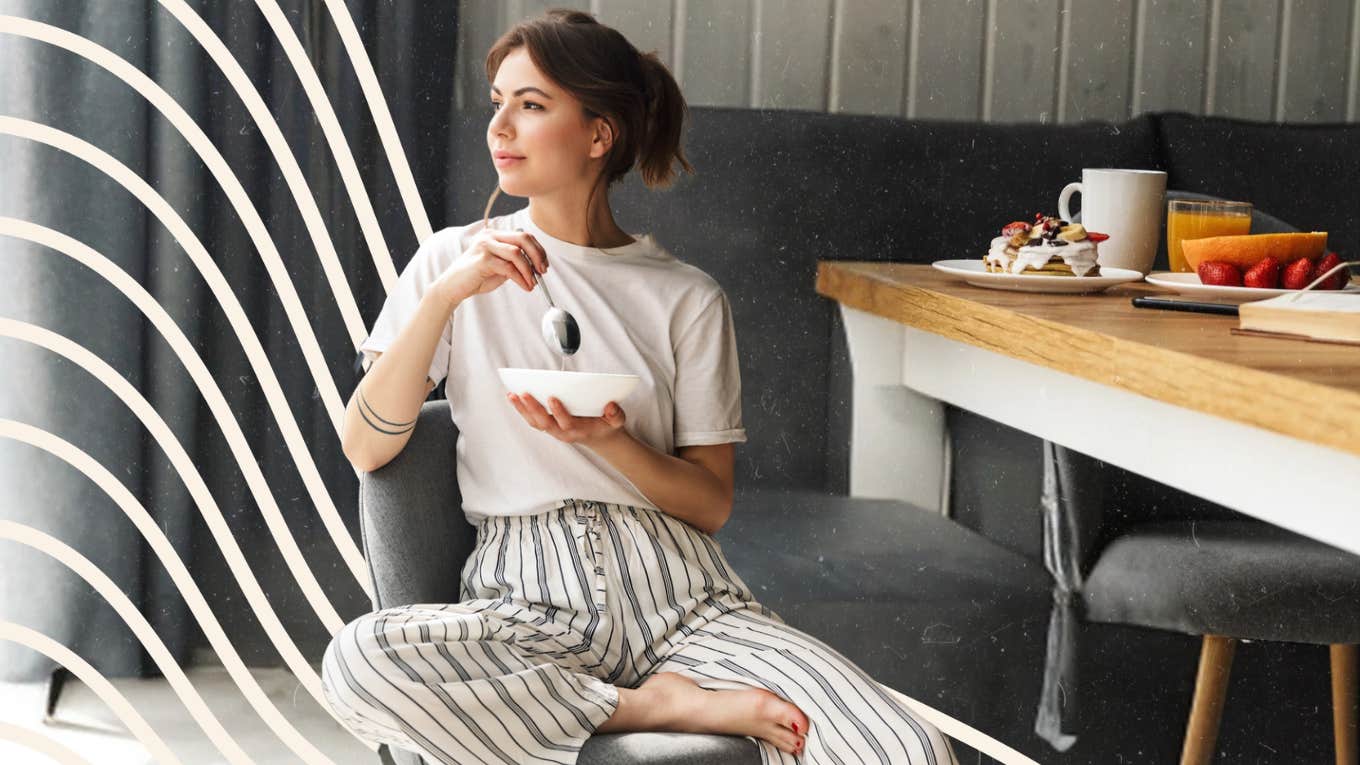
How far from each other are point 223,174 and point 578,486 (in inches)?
25.6

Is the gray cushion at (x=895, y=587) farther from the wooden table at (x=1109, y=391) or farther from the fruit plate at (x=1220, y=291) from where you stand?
the fruit plate at (x=1220, y=291)

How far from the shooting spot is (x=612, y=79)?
135 cm

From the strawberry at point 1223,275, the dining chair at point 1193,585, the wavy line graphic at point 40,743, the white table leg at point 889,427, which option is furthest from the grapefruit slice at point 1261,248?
the wavy line graphic at point 40,743

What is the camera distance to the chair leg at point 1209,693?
156cm

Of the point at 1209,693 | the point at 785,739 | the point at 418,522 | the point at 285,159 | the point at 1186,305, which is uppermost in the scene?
the point at 285,159

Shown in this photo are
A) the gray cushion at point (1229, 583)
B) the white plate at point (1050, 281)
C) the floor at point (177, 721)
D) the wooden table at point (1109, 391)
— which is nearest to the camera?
the wooden table at point (1109, 391)

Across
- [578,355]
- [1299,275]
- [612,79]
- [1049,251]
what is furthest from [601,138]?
[1299,275]

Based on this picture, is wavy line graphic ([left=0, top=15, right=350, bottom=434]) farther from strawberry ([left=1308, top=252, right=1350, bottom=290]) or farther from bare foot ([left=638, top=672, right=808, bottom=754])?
strawberry ([left=1308, top=252, right=1350, bottom=290])

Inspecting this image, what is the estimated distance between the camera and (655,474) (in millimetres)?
1266

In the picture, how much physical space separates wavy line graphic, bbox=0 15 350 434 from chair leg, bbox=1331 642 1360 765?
1.14 meters

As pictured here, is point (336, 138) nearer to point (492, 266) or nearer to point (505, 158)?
point (505, 158)

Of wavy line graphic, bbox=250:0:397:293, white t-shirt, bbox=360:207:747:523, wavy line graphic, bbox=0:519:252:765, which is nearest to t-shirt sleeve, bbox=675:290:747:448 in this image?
white t-shirt, bbox=360:207:747:523

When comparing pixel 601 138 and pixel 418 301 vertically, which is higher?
pixel 601 138

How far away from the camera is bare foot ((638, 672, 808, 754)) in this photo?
110cm
